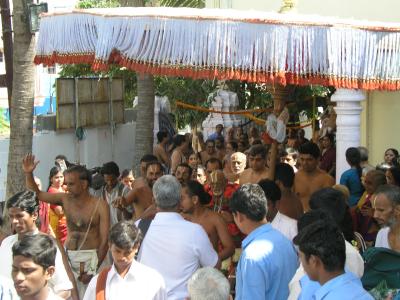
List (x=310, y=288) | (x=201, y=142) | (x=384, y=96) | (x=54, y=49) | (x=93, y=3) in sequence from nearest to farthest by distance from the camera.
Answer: (x=310, y=288) → (x=54, y=49) → (x=384, y=96) → (x=201, y=142) → (x=93, y=3)

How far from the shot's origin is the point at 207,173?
9859 mm

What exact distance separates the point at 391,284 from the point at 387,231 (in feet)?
3.29

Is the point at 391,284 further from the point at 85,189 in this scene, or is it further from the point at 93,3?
the point at 93,3

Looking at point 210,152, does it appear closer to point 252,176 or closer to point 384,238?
point 252,176

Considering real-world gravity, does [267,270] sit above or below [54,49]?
below

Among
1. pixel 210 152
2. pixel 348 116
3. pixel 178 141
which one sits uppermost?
pixel 348 116

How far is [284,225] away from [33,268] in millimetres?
2333

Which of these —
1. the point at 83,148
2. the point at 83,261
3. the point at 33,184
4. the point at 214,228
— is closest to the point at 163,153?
the point at 83,148

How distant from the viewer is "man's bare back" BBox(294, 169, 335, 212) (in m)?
8.79

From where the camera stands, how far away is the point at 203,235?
18.9ft

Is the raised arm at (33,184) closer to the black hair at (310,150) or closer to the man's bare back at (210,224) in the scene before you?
the man's bare back at (210,224)

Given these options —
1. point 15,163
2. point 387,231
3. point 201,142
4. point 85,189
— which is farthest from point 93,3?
point 387,231

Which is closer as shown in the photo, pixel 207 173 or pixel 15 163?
pixel 207 173

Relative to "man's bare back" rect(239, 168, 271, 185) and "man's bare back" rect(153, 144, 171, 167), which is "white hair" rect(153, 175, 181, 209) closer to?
"man's bare back" rect(239, 168, 271, 185)
